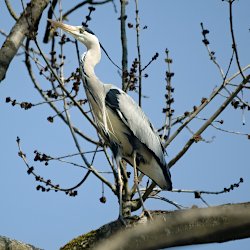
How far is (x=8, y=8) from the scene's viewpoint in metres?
4.90

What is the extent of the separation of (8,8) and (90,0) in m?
1.02

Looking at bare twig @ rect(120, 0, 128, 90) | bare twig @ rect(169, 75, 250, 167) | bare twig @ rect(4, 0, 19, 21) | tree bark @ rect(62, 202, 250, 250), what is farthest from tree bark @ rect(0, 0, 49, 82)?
tree bark @ rect(62, 202, 250, 250)

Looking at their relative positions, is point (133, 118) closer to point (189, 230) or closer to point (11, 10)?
point (11, 10)

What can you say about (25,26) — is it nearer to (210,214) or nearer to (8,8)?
(8,8)

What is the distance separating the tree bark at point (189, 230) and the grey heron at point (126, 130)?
2.26 meters

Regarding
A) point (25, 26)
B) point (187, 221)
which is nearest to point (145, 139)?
point (25, 26)

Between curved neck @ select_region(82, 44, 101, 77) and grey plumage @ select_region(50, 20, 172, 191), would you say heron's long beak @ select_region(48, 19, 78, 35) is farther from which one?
curved neck @ select_region(82, 44, 101, 77)

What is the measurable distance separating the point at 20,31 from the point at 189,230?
244cm

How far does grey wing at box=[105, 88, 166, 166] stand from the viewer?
4754 mm

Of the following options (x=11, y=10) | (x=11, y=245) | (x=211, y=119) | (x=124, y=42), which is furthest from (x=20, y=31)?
(x=11, y=245)

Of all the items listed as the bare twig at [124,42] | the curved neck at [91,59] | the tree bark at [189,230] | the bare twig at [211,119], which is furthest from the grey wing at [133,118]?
the tree bark at [189,230]

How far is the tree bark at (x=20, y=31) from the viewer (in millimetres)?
3896

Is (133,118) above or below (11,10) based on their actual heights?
below

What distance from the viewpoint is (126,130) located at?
15.7 feet
